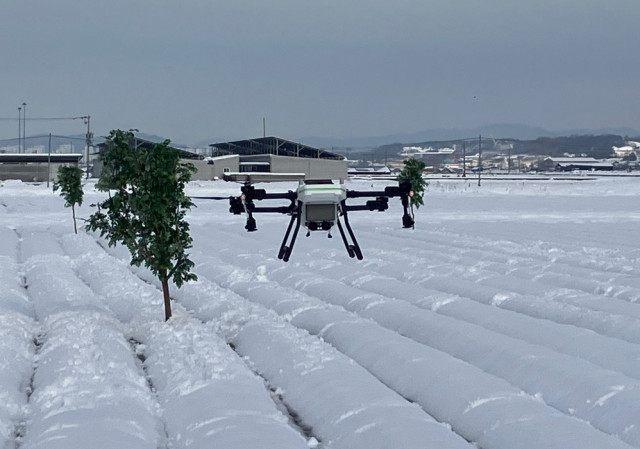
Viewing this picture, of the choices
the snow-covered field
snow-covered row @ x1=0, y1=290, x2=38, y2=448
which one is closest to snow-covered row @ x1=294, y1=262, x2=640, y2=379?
the snow-covered field

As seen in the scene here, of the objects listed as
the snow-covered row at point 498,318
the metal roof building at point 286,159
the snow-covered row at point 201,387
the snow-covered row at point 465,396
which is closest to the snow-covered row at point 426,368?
the snow-covered row at point 465,396

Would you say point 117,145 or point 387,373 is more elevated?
point 117,145

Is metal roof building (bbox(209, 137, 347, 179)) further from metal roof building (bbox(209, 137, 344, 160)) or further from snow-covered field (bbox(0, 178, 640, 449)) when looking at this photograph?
snow-covered field (bbox(0, 178, 640, 449))

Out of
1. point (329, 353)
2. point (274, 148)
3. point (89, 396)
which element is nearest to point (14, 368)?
point (89, 396)

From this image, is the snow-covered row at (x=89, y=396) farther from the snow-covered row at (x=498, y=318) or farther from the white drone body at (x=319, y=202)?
the snow-covered row at (x=498, y=318)

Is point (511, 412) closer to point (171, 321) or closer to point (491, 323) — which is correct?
point (491, 323)

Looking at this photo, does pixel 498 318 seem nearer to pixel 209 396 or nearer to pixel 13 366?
pixel 209 396

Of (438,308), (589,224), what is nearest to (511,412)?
(438,308)
